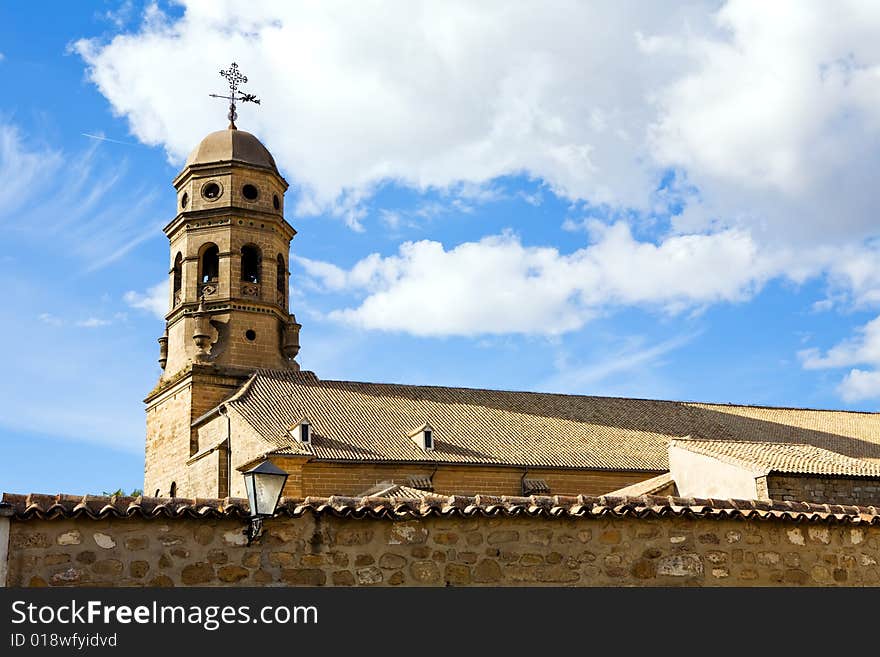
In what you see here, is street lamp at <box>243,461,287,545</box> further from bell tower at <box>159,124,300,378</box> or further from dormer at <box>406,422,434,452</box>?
bell tower at <box>159,124,300,378</box>

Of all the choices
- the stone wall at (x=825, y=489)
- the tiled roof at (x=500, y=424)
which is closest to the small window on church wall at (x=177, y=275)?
the tiled roof at (x=500, y=424)

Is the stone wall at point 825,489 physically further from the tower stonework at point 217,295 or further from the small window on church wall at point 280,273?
the small window on church wall at point 280,273

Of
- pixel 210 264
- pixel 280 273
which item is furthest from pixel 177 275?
pixel 280 273

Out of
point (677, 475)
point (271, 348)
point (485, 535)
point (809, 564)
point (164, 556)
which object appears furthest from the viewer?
point (271, 348)

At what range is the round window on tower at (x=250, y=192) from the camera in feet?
121

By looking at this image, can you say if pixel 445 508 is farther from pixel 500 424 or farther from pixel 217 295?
pixel 217 295

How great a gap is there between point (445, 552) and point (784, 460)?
1480 centimetres

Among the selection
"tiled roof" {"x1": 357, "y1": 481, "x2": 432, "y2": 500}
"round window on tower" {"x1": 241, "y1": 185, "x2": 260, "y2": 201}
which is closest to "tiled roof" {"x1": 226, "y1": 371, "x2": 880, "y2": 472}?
"tiled roof" {"x1": 357, "y1": 481, "x2": 432, "y2": 500}

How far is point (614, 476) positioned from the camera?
3334 centimetres

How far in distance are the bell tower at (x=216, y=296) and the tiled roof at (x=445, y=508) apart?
24.8 m

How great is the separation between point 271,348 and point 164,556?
2713 cm

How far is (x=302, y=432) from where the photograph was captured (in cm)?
3075
